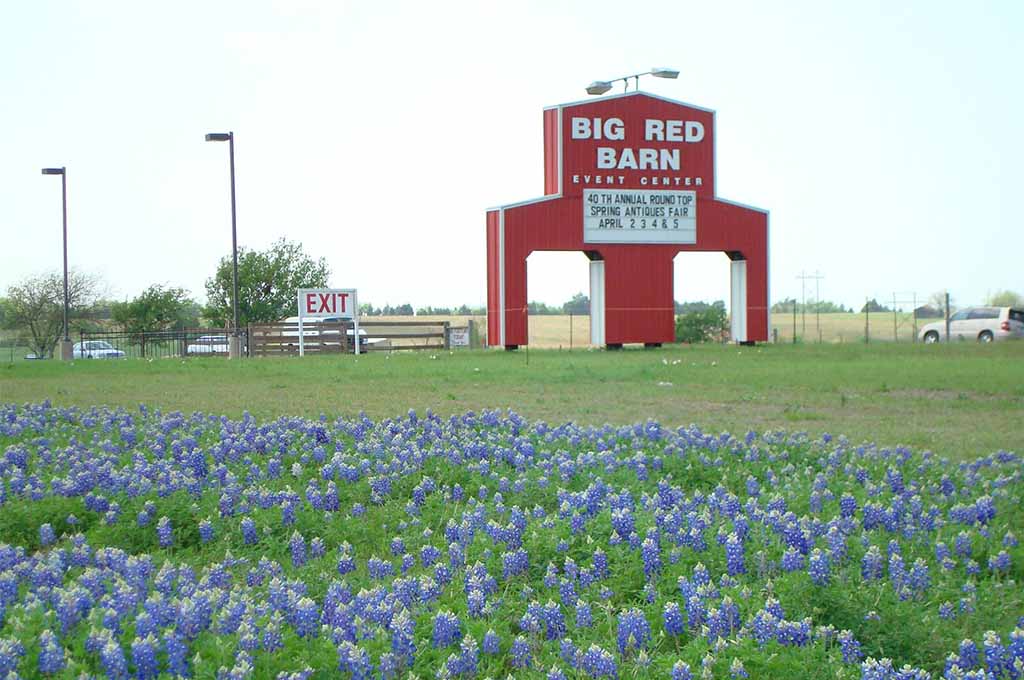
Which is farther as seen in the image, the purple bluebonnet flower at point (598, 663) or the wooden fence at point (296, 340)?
the wooden fence at point (296, 340)

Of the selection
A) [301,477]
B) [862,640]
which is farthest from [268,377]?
[862,640]

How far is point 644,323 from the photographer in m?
38.5

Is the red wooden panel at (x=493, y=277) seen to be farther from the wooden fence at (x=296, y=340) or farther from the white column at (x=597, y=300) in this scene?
the wooden fence at (x=296, y=340)

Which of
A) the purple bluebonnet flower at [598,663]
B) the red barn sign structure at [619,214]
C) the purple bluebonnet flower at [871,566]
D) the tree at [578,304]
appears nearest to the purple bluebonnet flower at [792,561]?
the purple bluebonnet flower at [871,566]

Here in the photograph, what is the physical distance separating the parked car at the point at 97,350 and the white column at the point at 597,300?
24.4m

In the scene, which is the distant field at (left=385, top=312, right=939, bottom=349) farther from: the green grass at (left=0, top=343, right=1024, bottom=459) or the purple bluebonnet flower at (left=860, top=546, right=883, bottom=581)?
the purple bluebonnet flower at (left=860, top=546, right=883, bottom=581)

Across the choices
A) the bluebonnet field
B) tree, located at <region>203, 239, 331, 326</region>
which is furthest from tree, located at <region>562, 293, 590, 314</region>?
the bluebonnet field

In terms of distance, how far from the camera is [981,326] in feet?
153

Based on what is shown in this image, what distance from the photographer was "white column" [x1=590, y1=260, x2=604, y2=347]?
125 feet

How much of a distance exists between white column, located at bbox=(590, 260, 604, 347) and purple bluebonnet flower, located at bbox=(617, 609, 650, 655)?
32970mm

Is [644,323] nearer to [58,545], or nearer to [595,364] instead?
[595,364]

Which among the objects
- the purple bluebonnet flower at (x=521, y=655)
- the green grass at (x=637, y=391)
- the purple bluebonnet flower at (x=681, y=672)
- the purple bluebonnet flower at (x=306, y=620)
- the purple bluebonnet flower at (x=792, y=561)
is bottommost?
the purple bluebonnet flower at (x=521, y=655)

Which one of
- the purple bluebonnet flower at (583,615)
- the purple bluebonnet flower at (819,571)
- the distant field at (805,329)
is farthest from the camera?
the distant field at (805,329)

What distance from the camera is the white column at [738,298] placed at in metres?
40.6
